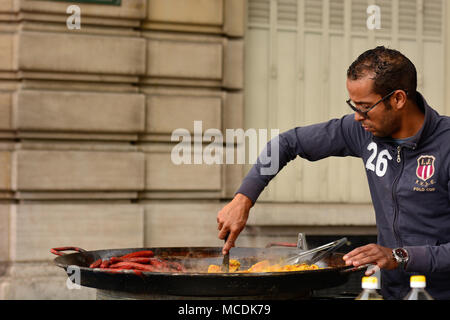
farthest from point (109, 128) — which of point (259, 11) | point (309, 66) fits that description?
point (309, 66)

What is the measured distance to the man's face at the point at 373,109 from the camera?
113 inches

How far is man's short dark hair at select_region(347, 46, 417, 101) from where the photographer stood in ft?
9.33

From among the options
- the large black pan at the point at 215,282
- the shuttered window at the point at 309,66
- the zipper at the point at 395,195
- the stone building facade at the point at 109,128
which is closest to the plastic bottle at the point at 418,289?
the large black pan at the point at 215,282

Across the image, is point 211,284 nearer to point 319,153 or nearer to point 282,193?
point 319,153

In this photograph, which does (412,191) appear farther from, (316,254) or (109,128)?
(109,128)

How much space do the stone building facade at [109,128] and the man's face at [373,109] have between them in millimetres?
3383

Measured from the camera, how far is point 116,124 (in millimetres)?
6031

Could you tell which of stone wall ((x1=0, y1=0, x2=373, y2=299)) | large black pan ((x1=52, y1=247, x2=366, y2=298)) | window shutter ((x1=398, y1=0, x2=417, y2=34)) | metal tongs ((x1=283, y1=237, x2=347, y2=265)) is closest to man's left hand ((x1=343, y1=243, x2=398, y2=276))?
large black pan ((x1=52, y1=247, x2=366, y2=298))

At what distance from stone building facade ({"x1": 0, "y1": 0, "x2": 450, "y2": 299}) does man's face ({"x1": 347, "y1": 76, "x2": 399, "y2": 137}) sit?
3383 mm

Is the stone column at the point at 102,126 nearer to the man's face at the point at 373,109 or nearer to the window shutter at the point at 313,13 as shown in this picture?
the window shutter at the point at 313,13

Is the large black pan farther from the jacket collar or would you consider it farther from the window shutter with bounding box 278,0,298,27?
the window shutter with bounding box 278,0,298,27

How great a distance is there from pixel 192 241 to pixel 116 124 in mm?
1365

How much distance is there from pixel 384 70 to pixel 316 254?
0.96 metres
